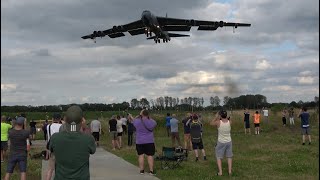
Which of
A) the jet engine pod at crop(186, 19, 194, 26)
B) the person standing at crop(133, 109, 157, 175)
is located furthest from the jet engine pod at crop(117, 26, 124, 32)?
the person standing at crop(133, 109, 157, 175)

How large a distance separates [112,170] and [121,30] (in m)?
18.7

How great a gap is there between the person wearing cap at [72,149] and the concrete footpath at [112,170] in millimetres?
5144

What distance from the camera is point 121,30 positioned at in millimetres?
28766

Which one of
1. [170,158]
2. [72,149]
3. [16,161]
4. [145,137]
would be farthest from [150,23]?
[72,149]

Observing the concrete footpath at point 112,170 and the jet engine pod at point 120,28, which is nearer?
the concrete footpath at point 112,170

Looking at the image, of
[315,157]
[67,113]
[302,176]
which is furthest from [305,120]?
[67,113]

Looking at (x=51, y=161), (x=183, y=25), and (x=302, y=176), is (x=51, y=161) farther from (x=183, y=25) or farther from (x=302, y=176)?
(x=183, y=25)

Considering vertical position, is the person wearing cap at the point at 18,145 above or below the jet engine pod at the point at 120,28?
below

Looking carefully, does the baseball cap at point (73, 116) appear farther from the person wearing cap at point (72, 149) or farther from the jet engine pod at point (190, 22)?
the jet engine pod at point (190, 22)

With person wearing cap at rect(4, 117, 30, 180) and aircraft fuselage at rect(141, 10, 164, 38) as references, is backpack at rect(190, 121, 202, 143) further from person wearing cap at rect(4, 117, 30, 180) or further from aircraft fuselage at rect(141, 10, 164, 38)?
aircraft fuselage at rect(141, 10, 164, 38)

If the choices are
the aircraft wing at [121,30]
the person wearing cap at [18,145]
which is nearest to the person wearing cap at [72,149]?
the person wearing cap at [18,145]

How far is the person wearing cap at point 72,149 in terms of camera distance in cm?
466

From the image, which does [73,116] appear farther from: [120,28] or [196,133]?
[120,28]

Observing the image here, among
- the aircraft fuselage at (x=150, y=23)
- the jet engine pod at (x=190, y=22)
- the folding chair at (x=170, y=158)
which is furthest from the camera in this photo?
the jet engine pod at (x=190, y=22)
